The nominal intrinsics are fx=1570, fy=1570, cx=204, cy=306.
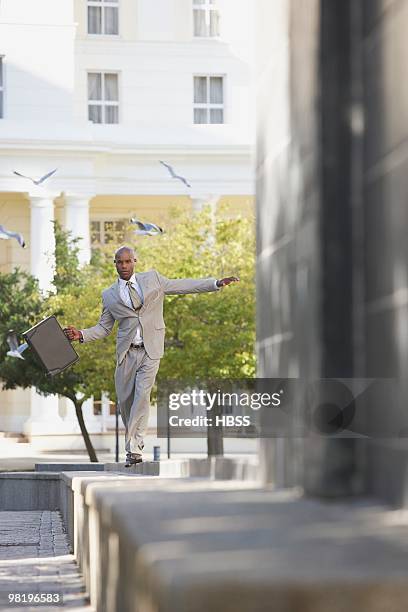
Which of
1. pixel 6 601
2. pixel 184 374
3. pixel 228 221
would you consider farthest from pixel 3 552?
pixel 228 221

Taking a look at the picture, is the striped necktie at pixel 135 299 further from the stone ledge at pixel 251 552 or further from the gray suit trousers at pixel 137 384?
the stone ledge at pixel 251 552

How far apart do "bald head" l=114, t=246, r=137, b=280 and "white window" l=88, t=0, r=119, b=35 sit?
39.8 m

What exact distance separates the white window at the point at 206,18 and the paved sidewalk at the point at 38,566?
3745 cm

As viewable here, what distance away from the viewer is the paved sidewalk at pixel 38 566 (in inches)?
301

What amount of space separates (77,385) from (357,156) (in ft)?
96.8

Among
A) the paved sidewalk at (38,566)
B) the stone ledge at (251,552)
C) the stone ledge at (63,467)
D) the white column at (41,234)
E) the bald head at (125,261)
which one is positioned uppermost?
the white column at (41,234)

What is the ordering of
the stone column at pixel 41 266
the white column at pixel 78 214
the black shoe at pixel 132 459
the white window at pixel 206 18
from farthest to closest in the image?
the white window at pixel 206 18 < the white column at pixel 78 214 < the stone column at pixel 41 266 < the black shoe at pixel 132 459

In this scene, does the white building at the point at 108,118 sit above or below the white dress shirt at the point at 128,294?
above

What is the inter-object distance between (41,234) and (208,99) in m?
8.56

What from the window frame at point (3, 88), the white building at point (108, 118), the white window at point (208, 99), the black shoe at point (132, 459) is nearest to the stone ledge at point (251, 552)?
the black shoe at point (132, 459)

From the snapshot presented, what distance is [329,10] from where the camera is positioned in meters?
5.18

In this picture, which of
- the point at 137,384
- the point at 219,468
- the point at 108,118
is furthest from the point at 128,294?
the point at 108,118

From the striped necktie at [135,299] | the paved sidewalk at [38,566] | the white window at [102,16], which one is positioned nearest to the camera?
the paved sidewalk at [38,566]

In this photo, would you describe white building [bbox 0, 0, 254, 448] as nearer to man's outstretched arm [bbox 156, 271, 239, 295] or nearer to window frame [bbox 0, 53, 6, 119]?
window frame [bbox 0, 53, 6, 119]
